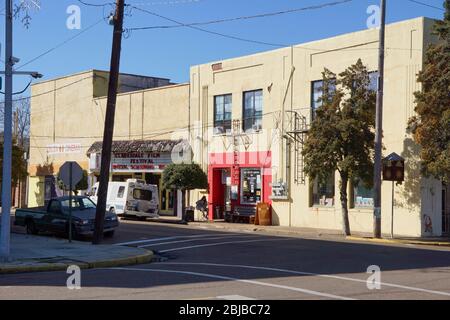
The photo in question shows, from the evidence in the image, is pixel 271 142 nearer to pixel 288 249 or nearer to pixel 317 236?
pixel 317 236

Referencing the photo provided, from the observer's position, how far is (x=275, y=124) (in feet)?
107

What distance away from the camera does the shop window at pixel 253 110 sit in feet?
111

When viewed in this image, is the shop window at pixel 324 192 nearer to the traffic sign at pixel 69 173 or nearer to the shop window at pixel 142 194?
the shop window at pixel 142 194

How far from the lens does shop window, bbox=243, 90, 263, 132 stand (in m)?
33.9

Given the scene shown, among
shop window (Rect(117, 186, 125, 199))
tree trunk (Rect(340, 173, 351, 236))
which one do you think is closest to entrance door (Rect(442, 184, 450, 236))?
tree trunk (Rect(340, 173, 351, 236))

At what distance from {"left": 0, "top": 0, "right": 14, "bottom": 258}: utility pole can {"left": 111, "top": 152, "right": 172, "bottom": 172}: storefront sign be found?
23637 millimetres

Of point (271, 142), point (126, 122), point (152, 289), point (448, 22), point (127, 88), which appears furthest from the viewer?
point (127, 88)

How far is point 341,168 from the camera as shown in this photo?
84.4ft

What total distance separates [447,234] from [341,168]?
216 inches

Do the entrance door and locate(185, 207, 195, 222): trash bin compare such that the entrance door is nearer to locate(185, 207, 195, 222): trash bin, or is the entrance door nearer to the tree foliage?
the tree foliage

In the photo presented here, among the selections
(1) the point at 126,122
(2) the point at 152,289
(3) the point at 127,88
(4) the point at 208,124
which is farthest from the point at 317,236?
(3) the point at 127,88

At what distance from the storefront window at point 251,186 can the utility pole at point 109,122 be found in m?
14.4

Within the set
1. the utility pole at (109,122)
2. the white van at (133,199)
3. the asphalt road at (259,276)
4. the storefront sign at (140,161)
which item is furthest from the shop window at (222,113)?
the asphalt road at (259,276)
